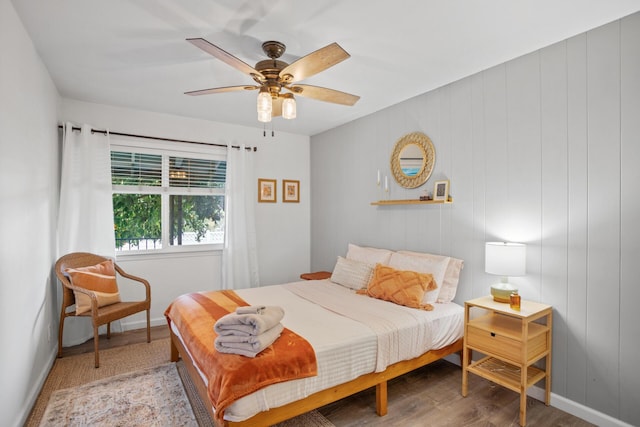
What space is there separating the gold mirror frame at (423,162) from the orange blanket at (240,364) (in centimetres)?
208

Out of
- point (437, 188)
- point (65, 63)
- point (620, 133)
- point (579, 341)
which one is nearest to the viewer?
point (620, 133)

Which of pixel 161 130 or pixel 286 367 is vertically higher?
pixel 161 130

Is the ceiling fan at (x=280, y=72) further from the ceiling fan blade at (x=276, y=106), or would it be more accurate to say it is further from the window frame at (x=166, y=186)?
the window frame at (x=166, y=186)

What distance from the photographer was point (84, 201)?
3.57m

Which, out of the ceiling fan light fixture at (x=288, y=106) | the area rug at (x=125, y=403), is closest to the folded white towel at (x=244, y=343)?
the area rug at (x=125, y=403)

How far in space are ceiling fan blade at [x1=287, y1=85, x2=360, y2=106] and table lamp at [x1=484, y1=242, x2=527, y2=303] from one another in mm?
1546

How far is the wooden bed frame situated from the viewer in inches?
72.4

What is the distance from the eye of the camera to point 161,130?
4.07m

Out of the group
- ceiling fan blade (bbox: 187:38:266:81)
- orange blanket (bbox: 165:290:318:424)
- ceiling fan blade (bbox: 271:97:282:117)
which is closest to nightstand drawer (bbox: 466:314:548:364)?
orange blanket (bbox: 165:290:318:424)

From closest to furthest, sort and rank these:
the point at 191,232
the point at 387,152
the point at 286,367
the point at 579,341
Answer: the point at 286,367 < the point at 579,341 < the point at 387,152 < the point at 191,232

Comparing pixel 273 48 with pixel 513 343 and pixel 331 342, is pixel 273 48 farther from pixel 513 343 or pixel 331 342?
pixel 513 343

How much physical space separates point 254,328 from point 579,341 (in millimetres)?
2213

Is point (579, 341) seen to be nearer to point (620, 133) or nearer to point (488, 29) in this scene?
point (620, 133)

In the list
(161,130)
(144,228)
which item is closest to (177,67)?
(161,130)
